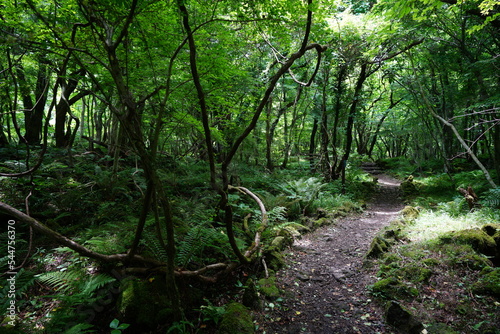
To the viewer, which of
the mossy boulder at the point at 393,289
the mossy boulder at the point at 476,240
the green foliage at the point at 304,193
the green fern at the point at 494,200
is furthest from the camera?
the green foliage at the point at 304,193

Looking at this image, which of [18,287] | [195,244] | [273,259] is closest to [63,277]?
[18,287]

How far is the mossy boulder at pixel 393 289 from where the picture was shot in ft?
12.1

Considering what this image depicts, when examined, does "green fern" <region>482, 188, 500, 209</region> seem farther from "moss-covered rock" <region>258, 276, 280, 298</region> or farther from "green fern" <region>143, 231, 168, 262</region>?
"green fern" <region>143, 231, 168, 262</region>

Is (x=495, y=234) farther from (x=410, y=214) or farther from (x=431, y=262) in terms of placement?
(x=410, y=214)

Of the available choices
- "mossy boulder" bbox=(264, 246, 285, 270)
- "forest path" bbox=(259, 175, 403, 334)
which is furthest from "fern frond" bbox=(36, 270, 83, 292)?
"mossy boulder" bbox=(264, 246, 285, 270)

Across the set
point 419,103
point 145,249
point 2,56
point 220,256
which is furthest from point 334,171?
point 2,56

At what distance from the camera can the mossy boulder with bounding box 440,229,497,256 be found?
14.2 ft

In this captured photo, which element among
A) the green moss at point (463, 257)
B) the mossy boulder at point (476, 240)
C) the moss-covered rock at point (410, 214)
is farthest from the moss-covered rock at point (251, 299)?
the moss-covered rock at point (410, 214)

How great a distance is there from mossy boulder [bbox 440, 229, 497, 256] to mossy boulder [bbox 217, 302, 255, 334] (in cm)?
447

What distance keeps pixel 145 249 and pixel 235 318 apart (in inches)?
71.6

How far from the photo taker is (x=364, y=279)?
14.5 ft

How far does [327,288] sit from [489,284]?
2.34 metres

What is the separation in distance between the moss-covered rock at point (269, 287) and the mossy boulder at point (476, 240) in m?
3.74

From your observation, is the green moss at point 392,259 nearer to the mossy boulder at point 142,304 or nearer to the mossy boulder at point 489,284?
the mossy boulder at point 489,284
